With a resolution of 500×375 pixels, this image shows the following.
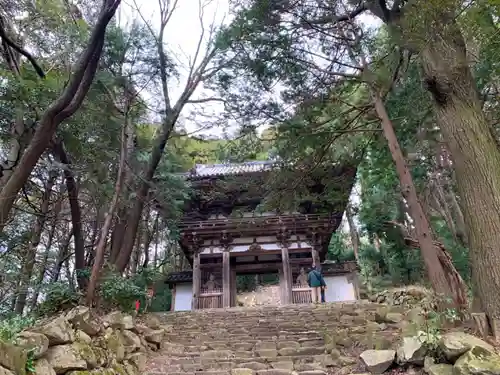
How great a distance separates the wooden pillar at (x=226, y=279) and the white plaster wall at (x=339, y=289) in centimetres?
368

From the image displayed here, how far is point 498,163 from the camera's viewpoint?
13.0 ft

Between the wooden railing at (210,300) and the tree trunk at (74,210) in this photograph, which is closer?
the tree trunk at (74,210)

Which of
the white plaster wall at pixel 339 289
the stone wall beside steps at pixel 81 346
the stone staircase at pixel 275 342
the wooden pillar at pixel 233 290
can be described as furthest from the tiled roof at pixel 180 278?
the stone wall beside steps at pixel 81 346

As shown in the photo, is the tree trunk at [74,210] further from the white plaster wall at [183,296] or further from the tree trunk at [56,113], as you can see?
the white plaster wall at [183,296]

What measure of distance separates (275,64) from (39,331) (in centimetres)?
507

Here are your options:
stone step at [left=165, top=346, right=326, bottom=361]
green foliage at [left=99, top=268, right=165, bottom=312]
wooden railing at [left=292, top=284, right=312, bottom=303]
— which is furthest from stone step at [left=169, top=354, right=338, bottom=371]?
wooden railing at [left=292, top=284, right=312, bottom=303]

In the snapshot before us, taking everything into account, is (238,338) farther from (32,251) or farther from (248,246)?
(248,246)

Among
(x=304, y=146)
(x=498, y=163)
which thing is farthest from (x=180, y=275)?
(x=498, y=163)

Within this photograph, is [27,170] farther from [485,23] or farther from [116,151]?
[485,23]

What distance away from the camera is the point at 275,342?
Answer: 213 inches

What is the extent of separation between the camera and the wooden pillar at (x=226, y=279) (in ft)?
38.5

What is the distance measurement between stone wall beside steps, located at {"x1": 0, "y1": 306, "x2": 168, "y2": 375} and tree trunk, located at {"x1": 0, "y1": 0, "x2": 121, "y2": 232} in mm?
1521

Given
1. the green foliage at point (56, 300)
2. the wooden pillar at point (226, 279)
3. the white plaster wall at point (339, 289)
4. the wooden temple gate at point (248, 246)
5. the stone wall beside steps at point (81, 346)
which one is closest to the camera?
the stone wall beside steps at point (81, 346)

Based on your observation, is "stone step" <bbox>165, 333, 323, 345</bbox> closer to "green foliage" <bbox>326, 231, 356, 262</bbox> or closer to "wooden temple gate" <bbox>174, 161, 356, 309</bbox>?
"wooden temple gate" <bbox>174, 161, 356, 309</bbox>
